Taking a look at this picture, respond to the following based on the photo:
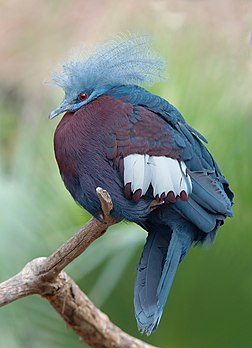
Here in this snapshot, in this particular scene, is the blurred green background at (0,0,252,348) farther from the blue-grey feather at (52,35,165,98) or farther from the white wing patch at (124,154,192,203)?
the white wing patch at (124,154,192,203)

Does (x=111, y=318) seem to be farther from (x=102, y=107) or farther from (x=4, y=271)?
(x=102, y=107)

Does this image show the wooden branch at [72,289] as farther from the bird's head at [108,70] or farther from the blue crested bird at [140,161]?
the bird's head at [108,70]

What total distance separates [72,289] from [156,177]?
2.12 feet

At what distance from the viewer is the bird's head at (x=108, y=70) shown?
2.34 metres

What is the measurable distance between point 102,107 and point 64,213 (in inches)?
31.6

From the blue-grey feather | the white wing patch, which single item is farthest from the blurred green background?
the white wing patch

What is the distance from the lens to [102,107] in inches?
88.8

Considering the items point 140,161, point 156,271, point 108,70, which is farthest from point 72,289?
point 108,70

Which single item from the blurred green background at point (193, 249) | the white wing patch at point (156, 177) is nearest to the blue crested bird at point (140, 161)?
the white wing patch at point (156, 177)

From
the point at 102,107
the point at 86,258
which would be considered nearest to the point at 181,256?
the point at 102,107

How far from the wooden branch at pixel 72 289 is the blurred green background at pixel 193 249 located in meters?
0.15

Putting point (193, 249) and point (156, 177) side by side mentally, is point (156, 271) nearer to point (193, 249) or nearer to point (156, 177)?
point (156, 177)

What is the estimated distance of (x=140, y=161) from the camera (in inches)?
84.6

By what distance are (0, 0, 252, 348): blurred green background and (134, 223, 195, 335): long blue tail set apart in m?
0.44
